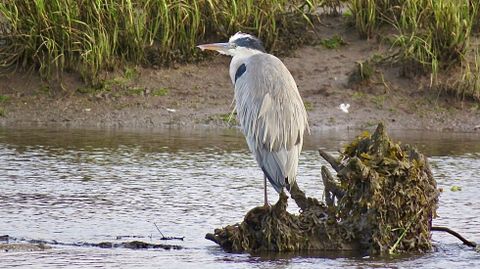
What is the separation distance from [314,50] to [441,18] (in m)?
1.56

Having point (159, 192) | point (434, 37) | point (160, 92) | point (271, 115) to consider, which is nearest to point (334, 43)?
point (434, 37)

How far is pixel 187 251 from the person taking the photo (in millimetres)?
6934

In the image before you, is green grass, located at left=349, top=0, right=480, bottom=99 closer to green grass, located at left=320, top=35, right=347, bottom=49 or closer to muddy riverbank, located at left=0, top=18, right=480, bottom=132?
muddy riverbank, located at left=0, top=18, right=480, bottom=132

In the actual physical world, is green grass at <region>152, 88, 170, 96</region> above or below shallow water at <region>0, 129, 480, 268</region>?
above

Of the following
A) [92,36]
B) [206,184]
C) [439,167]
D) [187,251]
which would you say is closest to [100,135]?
[92,36]

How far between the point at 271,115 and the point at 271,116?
0.02 meters

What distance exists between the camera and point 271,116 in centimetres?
760

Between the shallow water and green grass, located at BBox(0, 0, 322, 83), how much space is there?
100 cm

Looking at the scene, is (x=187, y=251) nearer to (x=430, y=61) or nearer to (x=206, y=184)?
(x=206, y=184)

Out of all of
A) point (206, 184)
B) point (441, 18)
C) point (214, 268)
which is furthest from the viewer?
point (441, 18)

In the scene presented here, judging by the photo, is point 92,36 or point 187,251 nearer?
point 187,251

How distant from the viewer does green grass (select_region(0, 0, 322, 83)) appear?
11.8m

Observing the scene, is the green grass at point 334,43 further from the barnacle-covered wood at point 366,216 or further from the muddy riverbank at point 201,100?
the barnacle-covered wood at point 366,216

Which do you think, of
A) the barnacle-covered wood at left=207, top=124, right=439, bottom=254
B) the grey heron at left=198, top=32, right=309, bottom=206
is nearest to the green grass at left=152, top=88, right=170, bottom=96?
the grey heron at left=198, top=32, right=309, bottom=206
